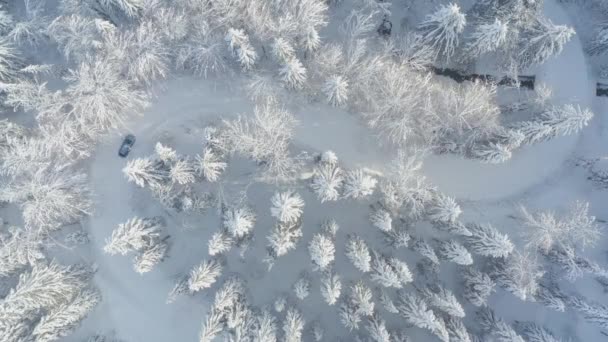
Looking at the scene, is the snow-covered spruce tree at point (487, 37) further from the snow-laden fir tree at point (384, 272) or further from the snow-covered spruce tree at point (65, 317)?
the snow-covered spruce tree at point (65, 317)

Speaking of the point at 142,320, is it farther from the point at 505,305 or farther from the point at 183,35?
the point at 505,305

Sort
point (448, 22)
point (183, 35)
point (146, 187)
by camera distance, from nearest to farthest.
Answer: point (448, 22) → point (183, 35) → point (146, 187)

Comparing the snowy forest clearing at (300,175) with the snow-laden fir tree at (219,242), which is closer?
the snow-laden fir tree at (219,242)

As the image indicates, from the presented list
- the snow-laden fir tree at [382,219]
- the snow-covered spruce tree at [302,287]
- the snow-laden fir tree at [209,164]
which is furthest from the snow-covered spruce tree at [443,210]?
the snow-laden fir tree at [209,164]

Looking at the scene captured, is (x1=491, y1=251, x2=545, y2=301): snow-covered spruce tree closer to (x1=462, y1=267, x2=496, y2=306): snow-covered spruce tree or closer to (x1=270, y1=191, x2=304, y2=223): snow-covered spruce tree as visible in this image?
(x1=462, y1=267, x2=496, y2=306): snow-covered spruce tree

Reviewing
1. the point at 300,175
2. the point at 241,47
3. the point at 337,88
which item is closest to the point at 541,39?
the point at 337,88

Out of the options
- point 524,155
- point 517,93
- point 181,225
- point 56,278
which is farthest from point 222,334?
point 517,93
